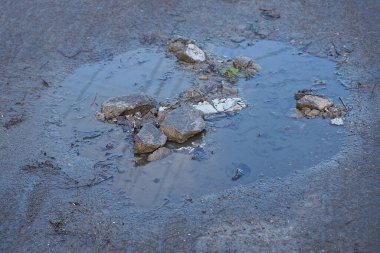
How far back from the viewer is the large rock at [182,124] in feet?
16.7

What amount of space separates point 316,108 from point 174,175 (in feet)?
6.36

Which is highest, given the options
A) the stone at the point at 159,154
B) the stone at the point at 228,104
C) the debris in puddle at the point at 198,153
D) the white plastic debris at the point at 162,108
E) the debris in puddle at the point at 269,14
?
the debris in puddle at the point at 269,14

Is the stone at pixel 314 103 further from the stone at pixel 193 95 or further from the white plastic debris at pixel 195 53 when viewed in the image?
the white plastic debris at pixel 195 53

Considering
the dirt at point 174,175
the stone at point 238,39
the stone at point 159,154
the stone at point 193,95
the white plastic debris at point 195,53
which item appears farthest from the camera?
the stone at point 238,39

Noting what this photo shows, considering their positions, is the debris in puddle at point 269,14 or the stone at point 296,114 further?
the debris in puddle at point 269,14

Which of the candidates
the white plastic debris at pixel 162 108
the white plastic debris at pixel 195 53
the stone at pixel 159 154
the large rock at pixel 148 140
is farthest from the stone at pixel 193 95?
the stone at pixel 159 154

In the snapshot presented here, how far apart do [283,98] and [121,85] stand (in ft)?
6.98

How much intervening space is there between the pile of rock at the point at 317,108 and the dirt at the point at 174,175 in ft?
0.58

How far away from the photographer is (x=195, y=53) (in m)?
6.49

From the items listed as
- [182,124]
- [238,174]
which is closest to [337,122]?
[238,174]

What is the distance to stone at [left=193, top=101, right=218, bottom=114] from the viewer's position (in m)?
5.57

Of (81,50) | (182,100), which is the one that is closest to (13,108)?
(81,50)

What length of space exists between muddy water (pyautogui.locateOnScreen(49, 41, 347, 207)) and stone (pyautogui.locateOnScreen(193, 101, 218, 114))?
0.46 feet

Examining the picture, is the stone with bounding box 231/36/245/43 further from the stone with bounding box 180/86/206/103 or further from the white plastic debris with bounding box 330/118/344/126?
the white plastic debris with bounding box 330/118/344/126
